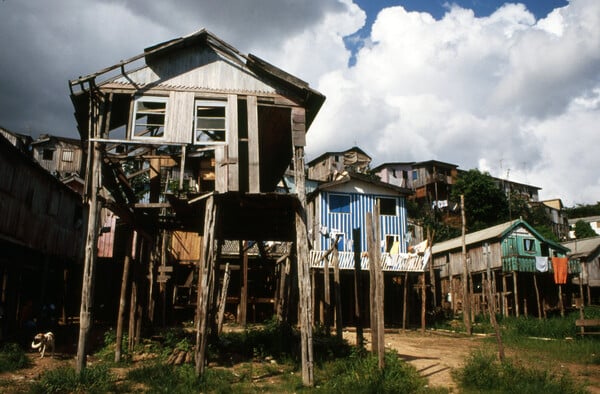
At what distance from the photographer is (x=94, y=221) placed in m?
11.3

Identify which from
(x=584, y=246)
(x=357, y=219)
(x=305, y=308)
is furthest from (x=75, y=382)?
(x=584, y=246)

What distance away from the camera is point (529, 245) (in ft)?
110

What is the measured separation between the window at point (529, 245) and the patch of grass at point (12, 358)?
106ft

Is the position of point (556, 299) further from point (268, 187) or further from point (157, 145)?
point (157, 145)

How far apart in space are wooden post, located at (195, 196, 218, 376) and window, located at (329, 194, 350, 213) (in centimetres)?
1821

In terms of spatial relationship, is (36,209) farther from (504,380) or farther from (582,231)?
(582,231)

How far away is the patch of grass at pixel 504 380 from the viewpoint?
366 inches

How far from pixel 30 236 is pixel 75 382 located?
10.1m

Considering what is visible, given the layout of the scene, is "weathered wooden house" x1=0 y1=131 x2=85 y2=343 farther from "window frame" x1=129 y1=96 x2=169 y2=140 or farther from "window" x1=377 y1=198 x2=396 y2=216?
"window" x1=377 y1=198 x2=396 y2=216

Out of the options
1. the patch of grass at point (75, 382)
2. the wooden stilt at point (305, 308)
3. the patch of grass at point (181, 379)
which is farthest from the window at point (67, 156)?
the wooden stilt at point (305, 308)

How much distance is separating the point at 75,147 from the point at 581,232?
2596 inches

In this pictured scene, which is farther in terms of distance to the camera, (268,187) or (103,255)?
(103,255)

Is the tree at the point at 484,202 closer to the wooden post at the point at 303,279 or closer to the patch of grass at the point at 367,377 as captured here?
the patch of grass at the point at 367,377

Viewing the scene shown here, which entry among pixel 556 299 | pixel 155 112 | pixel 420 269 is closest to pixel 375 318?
pixel 155 112
